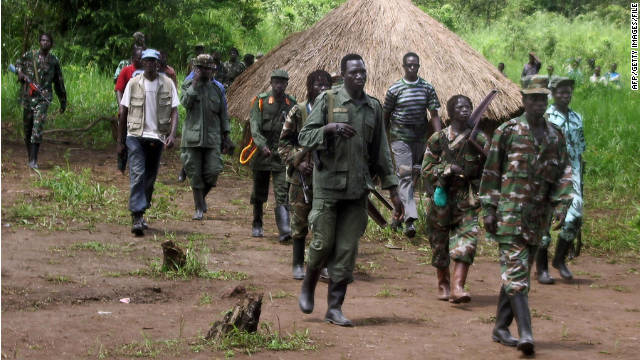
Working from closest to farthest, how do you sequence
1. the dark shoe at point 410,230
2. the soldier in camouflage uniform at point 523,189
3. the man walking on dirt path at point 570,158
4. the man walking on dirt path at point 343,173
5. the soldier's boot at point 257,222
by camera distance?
the soldier in camouflage uniform at point 523,189, the man walking on dirt path at point 343,173, the man walking on dirt path at point 570,158, the dark shoe at point 410,230, the soldier's boot at point 257,222

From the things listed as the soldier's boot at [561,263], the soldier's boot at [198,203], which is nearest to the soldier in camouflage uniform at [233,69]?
the soldier's boot at [198,203]

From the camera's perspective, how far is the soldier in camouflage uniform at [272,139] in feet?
31.2

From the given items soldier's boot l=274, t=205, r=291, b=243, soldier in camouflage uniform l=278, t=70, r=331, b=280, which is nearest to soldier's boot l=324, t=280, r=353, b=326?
soldier in camouflage uniform l=278, t=70, r=331, b=280

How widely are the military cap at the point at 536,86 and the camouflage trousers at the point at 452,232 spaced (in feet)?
5.14

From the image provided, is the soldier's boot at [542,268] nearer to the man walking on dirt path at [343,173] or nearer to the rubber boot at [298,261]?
the rubber boot at [298,261]

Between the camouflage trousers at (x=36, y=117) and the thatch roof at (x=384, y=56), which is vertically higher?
the thatch roof at (x=384, y=56)

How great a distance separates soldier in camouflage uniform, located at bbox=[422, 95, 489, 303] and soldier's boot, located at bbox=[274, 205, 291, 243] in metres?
2.43

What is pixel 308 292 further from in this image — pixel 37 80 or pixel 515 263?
pixel 37 80

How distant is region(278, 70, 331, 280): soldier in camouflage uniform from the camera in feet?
26.0

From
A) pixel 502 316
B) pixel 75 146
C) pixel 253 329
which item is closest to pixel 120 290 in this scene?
pixel 253 329

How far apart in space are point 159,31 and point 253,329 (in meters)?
17.5

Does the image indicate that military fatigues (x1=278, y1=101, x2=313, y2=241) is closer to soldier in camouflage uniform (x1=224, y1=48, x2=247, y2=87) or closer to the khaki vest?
the khaki vest

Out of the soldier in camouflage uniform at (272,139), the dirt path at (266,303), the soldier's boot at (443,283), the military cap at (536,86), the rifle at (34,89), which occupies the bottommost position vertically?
the dirt path at (266,303)

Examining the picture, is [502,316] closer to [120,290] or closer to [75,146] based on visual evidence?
[120,290]
